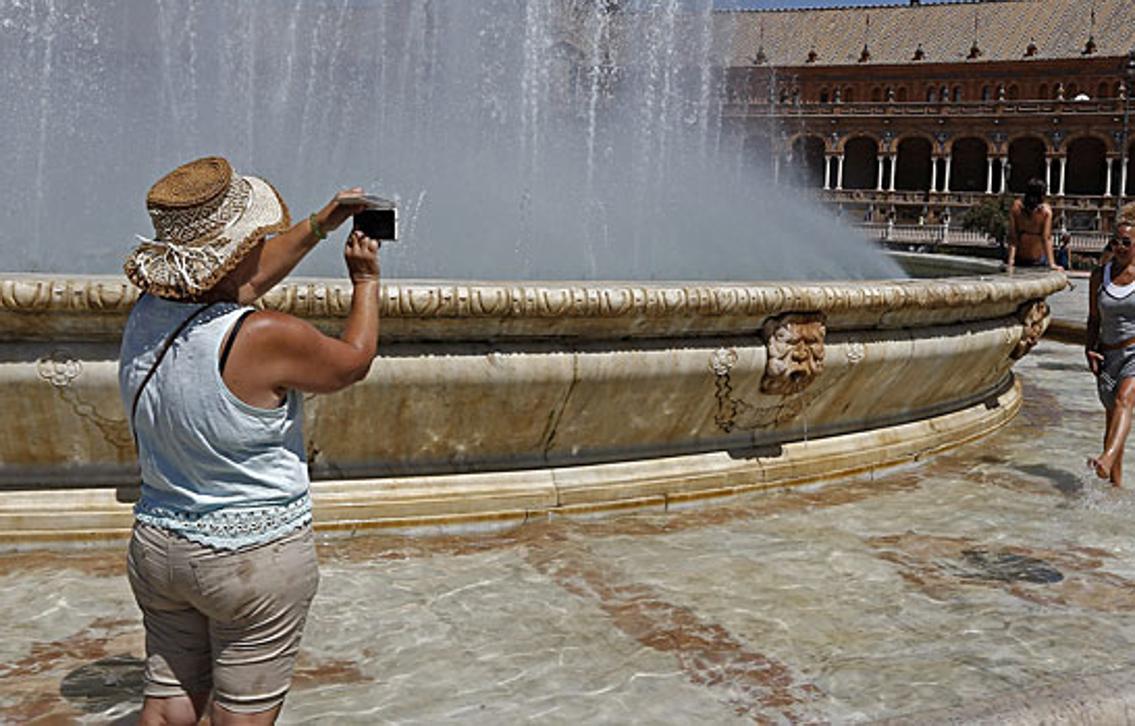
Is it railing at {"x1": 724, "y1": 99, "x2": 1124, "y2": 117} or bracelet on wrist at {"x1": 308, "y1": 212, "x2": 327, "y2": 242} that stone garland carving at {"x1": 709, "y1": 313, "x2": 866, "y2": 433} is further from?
railing at {"x1": 724, "y1": 99, "x2": 1124, "y2": 117}

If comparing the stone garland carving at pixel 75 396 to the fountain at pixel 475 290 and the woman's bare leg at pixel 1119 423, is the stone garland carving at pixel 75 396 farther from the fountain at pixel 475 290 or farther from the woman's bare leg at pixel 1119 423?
the woman's bare leg at pixel 1119 423

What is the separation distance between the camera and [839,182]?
59312mm

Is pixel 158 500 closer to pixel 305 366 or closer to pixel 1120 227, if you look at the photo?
pixel 305 366

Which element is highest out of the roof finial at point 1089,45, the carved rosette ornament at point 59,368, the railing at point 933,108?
the roof finial at point 1089,45

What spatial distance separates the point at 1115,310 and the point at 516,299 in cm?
271

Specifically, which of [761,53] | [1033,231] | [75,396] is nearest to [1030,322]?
[1033,231]

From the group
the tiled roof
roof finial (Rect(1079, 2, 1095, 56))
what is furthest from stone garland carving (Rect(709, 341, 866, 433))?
roof finial (Rect(1079, 2, 1095, 56))

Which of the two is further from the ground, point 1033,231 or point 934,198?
point 934,198

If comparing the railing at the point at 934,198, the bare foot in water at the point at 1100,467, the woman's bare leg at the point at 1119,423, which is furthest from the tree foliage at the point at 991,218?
the bare foot in water at the point at 1100,467

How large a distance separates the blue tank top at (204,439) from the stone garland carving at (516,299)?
173cm

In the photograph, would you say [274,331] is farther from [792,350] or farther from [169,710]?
[792,350]

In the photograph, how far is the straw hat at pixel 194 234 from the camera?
1927 mm

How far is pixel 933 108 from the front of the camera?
57562mm

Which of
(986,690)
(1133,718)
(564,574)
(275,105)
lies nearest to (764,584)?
(564,574)
